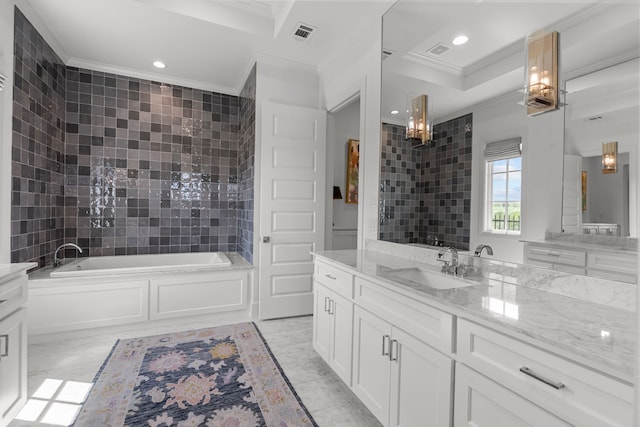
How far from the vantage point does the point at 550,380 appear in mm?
836

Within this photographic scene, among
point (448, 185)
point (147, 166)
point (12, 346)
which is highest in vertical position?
point (147, 166)

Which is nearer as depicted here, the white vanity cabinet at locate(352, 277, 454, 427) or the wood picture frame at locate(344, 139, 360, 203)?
the white vanity cabinet at locate(352, 277, 454, 427)

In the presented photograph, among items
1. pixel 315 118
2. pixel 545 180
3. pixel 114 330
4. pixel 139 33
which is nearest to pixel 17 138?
pixel 139 33

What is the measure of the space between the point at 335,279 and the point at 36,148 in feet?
9.66

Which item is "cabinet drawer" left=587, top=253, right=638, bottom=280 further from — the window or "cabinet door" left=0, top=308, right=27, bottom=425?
"cabinet door" left=0, top=308, right=27, bottom=425

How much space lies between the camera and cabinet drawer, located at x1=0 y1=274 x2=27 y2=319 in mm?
Answer: 1577

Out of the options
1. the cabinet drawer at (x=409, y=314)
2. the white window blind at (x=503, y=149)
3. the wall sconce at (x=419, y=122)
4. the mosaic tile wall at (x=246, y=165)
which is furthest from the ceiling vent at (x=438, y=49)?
the mosaic tile wall at (x=246, y=165)

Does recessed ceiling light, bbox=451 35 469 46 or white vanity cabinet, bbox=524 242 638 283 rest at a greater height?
recessed ceiling light, bbox=451 35 469 46

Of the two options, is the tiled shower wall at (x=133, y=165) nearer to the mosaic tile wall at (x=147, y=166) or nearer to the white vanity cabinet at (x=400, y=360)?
the mosaic tile wall at (x=147, y=166)

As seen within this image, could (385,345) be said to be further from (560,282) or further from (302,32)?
(302,32)

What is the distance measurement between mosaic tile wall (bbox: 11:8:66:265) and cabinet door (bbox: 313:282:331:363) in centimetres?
245

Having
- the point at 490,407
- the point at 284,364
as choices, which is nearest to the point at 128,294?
the point at 284,364

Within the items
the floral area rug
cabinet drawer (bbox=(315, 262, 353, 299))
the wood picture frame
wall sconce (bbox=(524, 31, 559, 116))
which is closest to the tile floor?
the floral area rug

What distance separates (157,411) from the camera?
1795 mm
